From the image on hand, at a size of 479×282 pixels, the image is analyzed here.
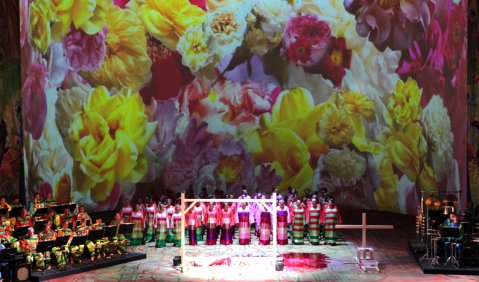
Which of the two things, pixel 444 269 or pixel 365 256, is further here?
pixel 365 256

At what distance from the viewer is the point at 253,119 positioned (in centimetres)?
3400

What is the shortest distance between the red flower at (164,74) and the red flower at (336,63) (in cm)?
586

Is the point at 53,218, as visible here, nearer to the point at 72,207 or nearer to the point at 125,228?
the point at 72,207

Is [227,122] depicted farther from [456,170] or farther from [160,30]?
[456,170]

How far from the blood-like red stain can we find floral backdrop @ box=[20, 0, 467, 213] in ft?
29.3

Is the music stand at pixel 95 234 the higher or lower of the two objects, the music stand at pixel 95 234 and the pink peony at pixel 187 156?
the lower

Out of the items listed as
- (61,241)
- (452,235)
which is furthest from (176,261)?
(452,235)

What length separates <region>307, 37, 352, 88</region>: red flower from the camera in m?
33.2

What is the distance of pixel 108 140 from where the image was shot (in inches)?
1283

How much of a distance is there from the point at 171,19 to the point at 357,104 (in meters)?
8.93

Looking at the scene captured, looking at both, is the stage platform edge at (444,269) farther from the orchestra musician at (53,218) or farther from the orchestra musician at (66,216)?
the orchestra musician at (53,218)

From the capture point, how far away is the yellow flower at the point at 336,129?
3319 cm

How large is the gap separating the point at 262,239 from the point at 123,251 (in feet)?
15.5

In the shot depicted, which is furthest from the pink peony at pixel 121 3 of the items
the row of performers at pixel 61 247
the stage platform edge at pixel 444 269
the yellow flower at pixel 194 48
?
the stage platform edge at pixel 444 269
